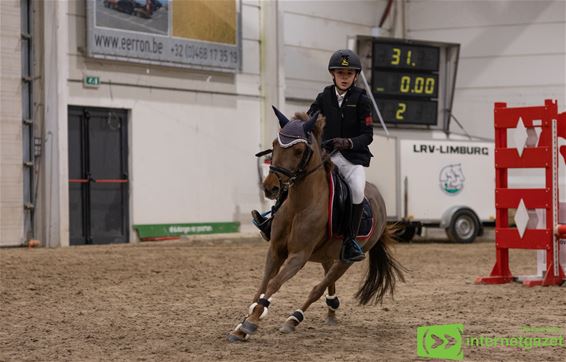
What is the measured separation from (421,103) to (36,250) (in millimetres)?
9309

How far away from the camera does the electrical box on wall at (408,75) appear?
2120cm

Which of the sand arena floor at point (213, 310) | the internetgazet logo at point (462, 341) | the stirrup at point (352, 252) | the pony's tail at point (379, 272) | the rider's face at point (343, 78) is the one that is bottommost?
the sand arena floor at point (213, 310)

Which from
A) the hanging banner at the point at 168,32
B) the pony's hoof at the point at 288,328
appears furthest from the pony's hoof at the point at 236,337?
the hanging banner at the point at 168,32

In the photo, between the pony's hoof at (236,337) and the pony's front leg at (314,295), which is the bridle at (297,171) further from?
the pony's hoof at (236,337)

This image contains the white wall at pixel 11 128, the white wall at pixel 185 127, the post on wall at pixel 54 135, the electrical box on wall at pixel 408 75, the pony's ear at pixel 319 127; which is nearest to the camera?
the pony's ear at pixel 319 127

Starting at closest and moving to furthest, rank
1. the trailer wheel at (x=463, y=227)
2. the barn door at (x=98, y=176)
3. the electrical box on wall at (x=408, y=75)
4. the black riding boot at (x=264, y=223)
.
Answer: the black riding boot at (x=264, y=223)
the barn door at (x=98, y=176)
the electrical box on wall at (x=408, y=75)
the trailer wheel at (x=463, y=227)

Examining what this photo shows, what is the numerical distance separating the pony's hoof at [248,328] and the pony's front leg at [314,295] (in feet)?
2.40

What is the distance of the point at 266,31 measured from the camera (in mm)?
22578

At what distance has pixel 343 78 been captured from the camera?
8.31 metres

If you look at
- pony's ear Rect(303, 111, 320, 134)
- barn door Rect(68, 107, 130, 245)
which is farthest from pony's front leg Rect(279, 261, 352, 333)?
barn door Rect(68, 107, 130, 245)

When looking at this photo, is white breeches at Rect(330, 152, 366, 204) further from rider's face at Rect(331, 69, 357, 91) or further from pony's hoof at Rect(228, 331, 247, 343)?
pony's hoof at Rect(228, 331, 247, 343)

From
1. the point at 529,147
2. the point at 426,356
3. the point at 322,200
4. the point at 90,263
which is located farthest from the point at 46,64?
the point at 426,356

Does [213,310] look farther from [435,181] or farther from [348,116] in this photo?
→ [435,181]

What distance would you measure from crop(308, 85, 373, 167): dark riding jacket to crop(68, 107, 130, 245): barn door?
37.1ft
